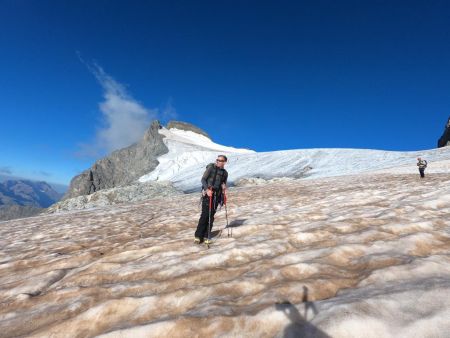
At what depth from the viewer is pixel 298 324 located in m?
3.63

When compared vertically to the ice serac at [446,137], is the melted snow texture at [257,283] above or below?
below

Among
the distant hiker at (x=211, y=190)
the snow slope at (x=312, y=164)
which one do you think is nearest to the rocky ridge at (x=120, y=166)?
the snow slope at (x=312, y=164)

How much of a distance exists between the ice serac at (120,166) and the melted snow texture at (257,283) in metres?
61.0

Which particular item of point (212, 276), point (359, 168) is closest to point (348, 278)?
point (212, 276)

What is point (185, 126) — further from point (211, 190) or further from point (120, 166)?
point (211, 190)

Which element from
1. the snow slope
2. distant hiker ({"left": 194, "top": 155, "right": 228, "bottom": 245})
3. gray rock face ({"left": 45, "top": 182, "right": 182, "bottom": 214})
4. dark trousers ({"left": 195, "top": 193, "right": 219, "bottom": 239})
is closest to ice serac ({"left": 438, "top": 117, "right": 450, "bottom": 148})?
the snow slope

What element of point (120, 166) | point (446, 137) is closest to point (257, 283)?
point (120, 166)

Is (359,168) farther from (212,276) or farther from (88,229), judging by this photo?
(212,276)

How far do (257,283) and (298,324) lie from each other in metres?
1.41

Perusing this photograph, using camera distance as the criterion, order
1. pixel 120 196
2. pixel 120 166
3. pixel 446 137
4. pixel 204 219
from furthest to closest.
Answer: pixel 120 166, pixel 446 137, pixel 120 196, pixel 204 219

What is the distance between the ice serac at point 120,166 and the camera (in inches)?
2736

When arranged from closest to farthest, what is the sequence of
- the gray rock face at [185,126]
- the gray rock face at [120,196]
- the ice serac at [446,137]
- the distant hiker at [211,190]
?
the distant hiker at [211,190], the gray rock face at [120,196], the ice serac at [446,137], the gray rock face at [185,126]

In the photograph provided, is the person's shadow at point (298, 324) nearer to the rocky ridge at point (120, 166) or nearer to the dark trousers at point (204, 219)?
the dark trousers at point (204, 219)

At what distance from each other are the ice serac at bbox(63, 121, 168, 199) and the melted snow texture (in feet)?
200
